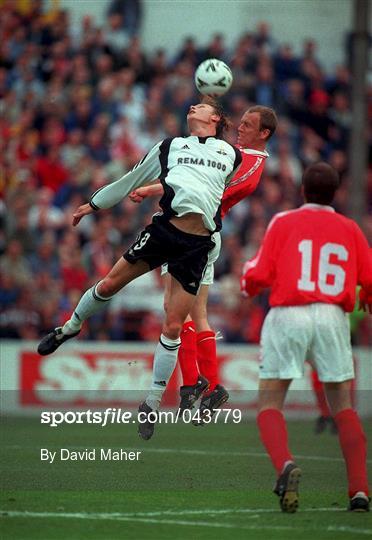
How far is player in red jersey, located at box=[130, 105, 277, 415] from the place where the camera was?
10133 millimetres

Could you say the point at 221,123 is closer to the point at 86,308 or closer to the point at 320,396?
the point at 86,308

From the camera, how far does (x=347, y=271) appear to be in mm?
8031

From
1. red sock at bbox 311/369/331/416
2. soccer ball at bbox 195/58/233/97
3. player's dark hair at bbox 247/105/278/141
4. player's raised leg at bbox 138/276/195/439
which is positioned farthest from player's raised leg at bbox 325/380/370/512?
red sock at bbox 311/369/331/416

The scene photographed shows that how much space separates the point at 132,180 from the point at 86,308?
41.4 inches

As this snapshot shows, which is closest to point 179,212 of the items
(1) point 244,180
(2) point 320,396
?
(1) point 244,180

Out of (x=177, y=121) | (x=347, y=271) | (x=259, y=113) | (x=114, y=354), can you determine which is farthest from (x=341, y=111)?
(x=347, y=271)

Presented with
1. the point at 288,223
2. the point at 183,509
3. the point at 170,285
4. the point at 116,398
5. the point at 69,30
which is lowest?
the point at 116,398

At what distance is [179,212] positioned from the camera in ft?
31.8

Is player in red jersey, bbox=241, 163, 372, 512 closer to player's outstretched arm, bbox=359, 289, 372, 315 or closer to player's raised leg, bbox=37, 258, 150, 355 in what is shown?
player's outstretched arm, bbox=359, 289, 372, 315

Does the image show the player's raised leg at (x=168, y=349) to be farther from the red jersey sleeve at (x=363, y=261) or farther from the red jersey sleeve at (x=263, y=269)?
the red jersey sleeve at (x=363, y=261)

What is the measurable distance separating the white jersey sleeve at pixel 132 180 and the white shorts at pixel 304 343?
7.00 ft

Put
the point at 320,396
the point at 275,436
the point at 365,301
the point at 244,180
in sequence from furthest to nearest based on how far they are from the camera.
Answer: the point at 320,396
the point at 244,180
the point at 365,301
the point at 275,436

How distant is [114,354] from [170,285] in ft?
25.3

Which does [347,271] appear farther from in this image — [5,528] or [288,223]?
[5,528]
